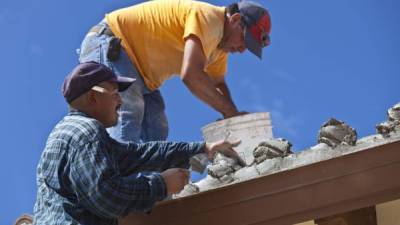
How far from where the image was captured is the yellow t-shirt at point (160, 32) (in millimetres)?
4895

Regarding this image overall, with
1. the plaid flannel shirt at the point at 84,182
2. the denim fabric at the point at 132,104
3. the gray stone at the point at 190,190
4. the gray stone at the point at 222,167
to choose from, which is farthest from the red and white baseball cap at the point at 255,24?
the plaid flannel shirt at the point at 84,182

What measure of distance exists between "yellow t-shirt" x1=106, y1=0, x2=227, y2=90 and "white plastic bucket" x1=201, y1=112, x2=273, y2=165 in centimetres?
44

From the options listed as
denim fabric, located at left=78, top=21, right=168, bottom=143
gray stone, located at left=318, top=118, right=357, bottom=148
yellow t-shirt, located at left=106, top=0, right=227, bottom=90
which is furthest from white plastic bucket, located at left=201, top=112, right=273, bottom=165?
gray stone, located at left=318, top=118, right=357, bottom=148

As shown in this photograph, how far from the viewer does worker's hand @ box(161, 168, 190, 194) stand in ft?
10.6

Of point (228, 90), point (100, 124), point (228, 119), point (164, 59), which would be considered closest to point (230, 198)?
point (100, 124)

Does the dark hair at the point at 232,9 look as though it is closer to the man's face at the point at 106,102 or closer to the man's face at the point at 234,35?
the man's face at the point at 234,35

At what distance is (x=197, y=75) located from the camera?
4.70 metres

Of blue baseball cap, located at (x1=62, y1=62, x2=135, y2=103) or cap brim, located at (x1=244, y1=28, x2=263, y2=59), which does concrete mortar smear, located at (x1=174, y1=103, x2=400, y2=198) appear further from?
cap brim, located at (x1=244, y1=28, x2=263, y2=59)

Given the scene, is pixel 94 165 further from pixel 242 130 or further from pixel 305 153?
pixel 242 130

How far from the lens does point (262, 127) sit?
4.77 m

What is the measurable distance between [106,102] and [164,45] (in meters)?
1.62

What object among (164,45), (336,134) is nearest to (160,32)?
(164,45)

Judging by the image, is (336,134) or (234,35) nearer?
(336,134)

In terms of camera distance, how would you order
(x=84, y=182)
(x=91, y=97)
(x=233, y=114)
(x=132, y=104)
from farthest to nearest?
(x=233, y=114), (x=132, y=104), (x=91, y=97), (x=84, y=182)
